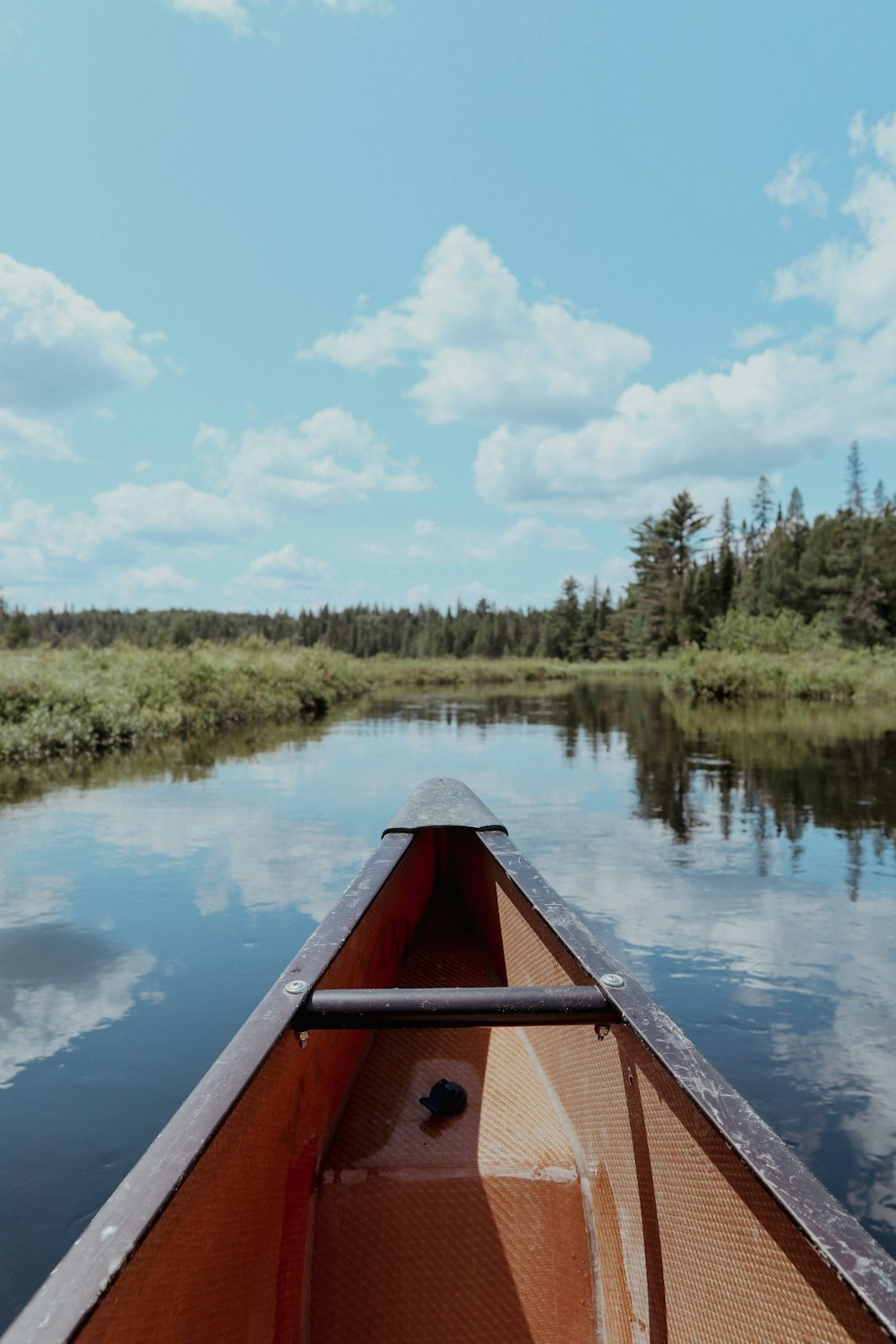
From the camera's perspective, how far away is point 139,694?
15828mm

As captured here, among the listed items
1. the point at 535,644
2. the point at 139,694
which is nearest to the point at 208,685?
the point at 139,694

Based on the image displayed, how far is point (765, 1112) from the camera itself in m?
3.00

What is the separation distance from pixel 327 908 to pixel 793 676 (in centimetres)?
2351

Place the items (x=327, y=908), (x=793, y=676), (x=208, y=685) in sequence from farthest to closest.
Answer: (x=793, y=676) → (x=208, y=685) → (x=327, y=908)

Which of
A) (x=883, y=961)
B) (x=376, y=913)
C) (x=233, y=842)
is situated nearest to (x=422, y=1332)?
(x=376, y=913)

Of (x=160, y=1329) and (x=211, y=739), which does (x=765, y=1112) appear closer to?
(x=160, y=1329)

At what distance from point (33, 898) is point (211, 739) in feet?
33.1

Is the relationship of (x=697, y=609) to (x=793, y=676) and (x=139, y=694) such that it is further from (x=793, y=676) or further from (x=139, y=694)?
(x=139, y=694)

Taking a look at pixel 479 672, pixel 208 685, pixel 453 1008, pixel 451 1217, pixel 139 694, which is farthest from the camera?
pixel 479 672

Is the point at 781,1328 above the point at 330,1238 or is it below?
above

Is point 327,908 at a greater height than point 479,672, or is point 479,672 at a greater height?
point 479,672

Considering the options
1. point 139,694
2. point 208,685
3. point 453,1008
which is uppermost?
point 208,685

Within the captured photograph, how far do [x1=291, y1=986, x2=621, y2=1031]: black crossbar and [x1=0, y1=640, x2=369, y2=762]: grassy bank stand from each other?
1203cm

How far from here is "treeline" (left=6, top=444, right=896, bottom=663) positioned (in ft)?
148
